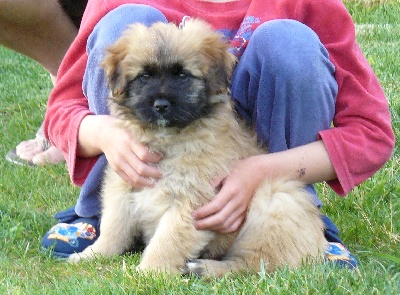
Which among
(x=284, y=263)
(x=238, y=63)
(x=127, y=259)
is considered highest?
(x=238, y=63)

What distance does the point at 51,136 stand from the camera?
137 inches

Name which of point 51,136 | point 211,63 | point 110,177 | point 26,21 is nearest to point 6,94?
point 26,21

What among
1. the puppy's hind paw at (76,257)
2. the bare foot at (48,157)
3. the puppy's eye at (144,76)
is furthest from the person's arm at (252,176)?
the bare foot at (48,157)

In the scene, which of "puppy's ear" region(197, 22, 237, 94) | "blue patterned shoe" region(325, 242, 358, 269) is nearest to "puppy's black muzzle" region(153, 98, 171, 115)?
"puppy's ear" region(197, 22, 237, 94)

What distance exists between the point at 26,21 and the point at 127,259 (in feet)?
7.52

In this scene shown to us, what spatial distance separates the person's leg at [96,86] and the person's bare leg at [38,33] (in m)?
1.47

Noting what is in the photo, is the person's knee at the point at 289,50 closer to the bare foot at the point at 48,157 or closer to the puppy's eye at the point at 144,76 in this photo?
the puppy's eye at the point at 144,76

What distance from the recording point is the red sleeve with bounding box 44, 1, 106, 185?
332 cm

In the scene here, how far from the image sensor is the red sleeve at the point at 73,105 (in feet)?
10.9

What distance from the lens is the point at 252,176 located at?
2.92 m

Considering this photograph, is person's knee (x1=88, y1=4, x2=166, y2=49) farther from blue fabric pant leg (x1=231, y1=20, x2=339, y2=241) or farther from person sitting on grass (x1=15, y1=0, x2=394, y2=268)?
blue fabric pant leg (x1=231, y1=20, x2=339, y2=241)

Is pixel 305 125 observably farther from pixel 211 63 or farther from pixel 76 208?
pixel 76 208

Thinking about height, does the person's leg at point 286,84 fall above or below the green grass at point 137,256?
above

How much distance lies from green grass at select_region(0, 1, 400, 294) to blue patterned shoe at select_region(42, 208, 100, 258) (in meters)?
0.07
